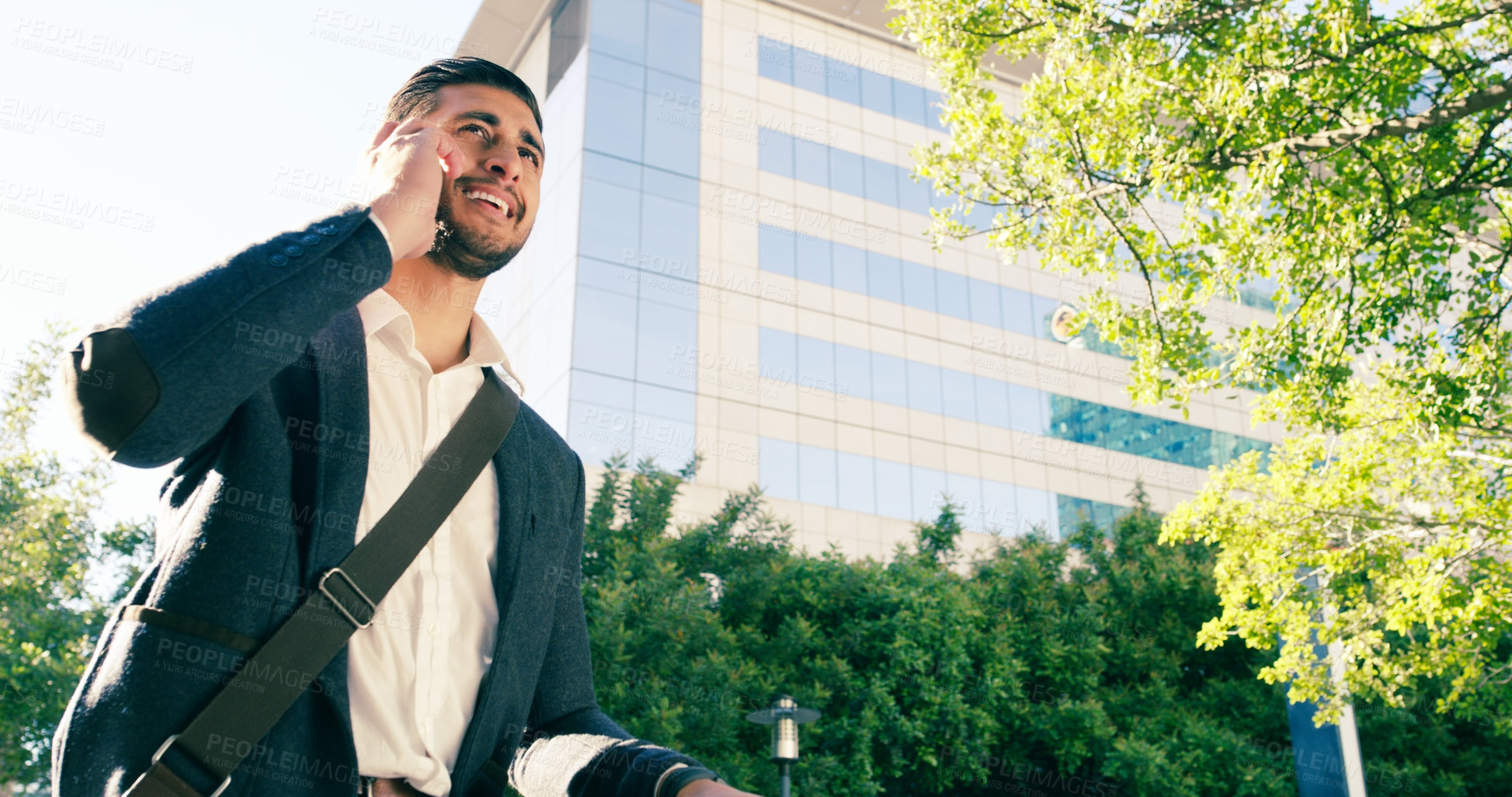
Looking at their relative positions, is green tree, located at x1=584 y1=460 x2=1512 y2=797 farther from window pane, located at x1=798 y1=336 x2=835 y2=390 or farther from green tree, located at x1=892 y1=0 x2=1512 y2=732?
window pane, located at x1=798 y1=336 x2=835 y2=390

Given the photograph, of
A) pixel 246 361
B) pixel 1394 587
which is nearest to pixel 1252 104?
pixel 1394 587

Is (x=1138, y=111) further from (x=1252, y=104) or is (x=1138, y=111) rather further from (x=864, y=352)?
(x=864, y=352)

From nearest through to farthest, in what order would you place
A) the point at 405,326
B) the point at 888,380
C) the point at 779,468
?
the point at 405,326
the point at 779,468
the point at 888,380

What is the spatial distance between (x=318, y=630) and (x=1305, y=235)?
8.36m

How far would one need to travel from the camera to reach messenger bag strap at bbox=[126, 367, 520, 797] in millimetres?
1033

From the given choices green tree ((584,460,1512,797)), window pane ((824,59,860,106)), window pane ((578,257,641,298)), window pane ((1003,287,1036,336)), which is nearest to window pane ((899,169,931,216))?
window pane ((824,59,860,106))

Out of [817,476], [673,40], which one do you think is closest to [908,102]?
[673,40]

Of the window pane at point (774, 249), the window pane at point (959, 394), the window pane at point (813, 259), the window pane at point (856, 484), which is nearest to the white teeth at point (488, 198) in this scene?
the window pane at point (856, 484)

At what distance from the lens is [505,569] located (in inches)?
60.0

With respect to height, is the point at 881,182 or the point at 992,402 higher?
the point at 881,182

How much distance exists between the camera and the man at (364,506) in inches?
40.3

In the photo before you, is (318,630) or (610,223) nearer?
(318,630)

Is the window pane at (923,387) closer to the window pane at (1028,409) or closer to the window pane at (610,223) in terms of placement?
the window pane at (1028,409)

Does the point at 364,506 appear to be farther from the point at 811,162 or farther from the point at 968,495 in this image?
the point at 811,162
